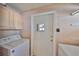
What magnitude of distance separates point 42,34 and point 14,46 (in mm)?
454

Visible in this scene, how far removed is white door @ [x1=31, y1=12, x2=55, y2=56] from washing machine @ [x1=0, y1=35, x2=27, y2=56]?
6.0 inches

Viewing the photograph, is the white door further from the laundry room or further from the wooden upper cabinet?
the wooden upper cabinet

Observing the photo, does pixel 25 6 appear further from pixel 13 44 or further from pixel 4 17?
pixel 13 44

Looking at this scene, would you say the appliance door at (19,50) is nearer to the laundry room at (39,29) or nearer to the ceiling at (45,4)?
the laundry room at (39,29)

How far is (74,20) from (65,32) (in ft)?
0.72

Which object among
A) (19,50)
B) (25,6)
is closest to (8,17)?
(25,6)

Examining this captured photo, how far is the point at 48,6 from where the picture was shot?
1.58m

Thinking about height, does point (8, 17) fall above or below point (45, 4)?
below

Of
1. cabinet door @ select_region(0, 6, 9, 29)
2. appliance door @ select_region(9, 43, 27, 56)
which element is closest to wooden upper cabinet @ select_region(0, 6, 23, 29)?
cabinet door @ select_region(0, 6, 9, 29)

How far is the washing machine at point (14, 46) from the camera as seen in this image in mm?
1534

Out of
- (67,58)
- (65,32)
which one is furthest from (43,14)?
(67,58)

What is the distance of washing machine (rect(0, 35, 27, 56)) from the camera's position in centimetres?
153

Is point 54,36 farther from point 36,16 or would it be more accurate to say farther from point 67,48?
point 36,16

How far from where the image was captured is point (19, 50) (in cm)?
159
